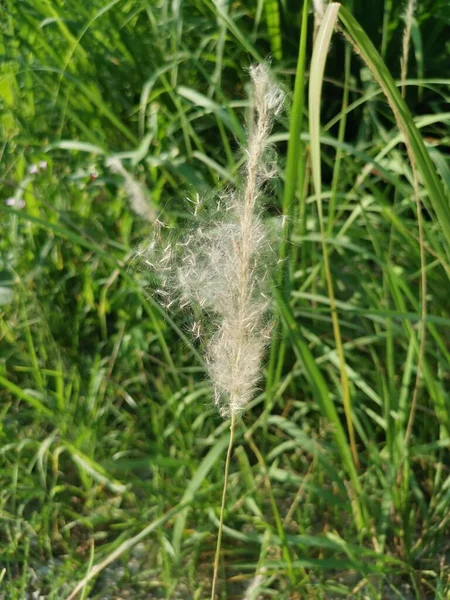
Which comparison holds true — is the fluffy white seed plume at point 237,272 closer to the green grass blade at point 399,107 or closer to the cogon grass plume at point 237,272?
the cogon grass plume at point 237,272

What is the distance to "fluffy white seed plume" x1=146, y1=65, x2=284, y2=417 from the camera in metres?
0.85

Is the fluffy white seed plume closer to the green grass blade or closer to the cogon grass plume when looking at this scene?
the cogon grass plume

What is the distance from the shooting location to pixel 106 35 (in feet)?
6.84

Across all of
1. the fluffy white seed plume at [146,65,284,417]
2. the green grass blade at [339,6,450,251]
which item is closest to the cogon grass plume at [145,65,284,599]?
the fluffy white seed plume at [146,65,284,417]

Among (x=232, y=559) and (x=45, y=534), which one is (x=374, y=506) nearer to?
(x=232, y=559)

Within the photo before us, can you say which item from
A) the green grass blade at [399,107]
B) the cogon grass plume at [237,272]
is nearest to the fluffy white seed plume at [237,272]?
the cogon grass plume at [237,272]

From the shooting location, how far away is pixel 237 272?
88 cm

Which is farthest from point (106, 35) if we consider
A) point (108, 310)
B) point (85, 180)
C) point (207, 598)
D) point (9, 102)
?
point (207, 598)

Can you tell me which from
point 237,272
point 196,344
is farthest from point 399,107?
point 196,344

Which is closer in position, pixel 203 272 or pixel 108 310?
pixel 203 272

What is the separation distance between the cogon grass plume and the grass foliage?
4.9 inches

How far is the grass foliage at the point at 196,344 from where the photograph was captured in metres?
1.42

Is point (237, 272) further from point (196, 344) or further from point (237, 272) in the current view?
point (196, 344)

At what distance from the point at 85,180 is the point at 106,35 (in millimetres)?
451
